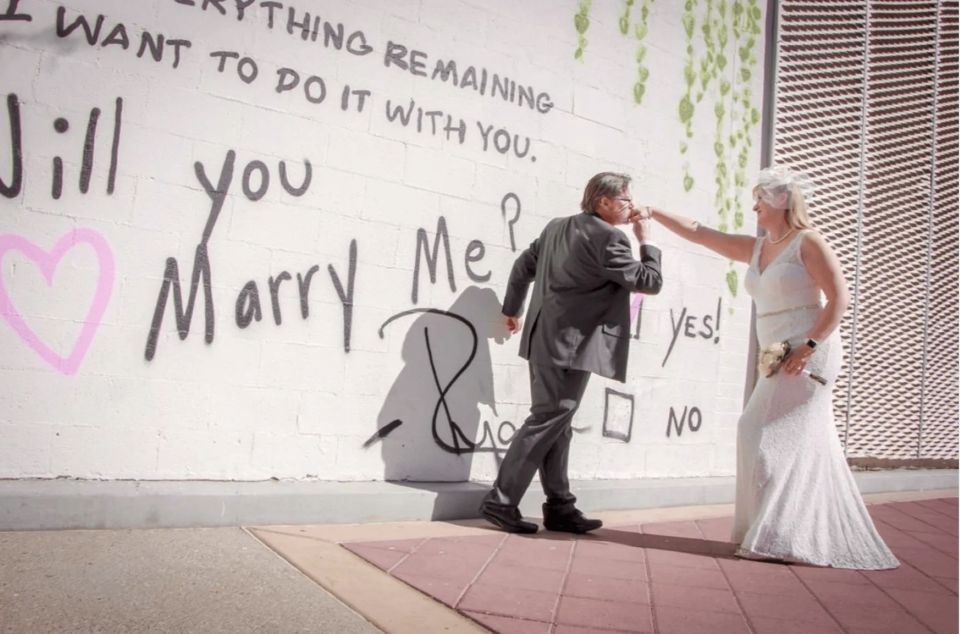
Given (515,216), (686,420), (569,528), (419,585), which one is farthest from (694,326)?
(419,585)

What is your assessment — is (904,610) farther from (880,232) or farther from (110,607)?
(880,232)

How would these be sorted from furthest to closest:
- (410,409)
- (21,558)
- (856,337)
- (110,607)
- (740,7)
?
(856,337), (740,7), (410,409), (21,558), (110,607)

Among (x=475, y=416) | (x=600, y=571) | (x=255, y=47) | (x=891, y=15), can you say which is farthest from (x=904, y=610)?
(x=891, y=15)

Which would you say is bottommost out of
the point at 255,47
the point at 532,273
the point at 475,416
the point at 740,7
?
the point at 475,416

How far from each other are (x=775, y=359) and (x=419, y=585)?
1856 millimetres

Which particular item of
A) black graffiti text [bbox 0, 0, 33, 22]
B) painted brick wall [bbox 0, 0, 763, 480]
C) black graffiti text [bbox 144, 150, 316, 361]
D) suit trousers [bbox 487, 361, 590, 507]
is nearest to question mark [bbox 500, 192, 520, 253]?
painted brick wall [bbox 0, 0, 763, 480]

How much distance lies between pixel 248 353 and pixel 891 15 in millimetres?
5891

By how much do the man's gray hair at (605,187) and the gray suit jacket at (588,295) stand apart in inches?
3.5

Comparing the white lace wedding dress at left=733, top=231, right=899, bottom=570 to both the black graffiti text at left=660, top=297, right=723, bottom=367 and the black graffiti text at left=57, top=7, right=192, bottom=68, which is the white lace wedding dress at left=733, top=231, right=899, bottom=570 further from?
the black graffiti text at left=57, top=7, right=192, bottom=68

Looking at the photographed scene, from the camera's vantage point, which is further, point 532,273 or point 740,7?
point 740,7

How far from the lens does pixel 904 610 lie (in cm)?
273

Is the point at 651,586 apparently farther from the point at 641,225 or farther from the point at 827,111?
the point at 827,111

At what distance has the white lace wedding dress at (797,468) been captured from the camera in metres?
3.29

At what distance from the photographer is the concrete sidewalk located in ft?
7.00
